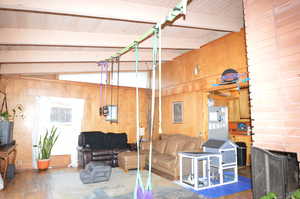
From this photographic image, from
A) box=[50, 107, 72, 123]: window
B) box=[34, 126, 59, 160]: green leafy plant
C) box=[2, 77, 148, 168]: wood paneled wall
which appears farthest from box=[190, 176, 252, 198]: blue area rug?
box=[50, 107, 72, 123]: window

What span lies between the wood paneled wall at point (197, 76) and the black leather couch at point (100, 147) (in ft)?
5.21

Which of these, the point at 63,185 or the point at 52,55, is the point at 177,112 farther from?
the point at 52,55

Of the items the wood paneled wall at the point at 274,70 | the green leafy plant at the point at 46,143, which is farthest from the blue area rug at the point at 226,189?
the green leafy plant at the point at 46,143

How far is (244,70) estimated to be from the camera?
4332 mm

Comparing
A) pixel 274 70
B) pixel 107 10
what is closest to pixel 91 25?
pixel 107 10

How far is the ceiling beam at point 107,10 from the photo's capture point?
8.44ft

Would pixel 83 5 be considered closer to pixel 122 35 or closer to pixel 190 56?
pixel 122 35

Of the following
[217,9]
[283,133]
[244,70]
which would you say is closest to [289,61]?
[283,133]

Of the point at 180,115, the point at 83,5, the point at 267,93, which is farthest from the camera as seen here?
the point at 180,115

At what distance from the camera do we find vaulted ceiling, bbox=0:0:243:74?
285cm

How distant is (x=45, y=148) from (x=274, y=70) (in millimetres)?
5675

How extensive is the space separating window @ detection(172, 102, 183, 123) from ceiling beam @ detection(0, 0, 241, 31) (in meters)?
2.87

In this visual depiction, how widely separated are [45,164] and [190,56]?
16.6 feet

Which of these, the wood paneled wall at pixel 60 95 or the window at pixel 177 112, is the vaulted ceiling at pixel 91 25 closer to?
the wood paneled wall at pixel 60 95
